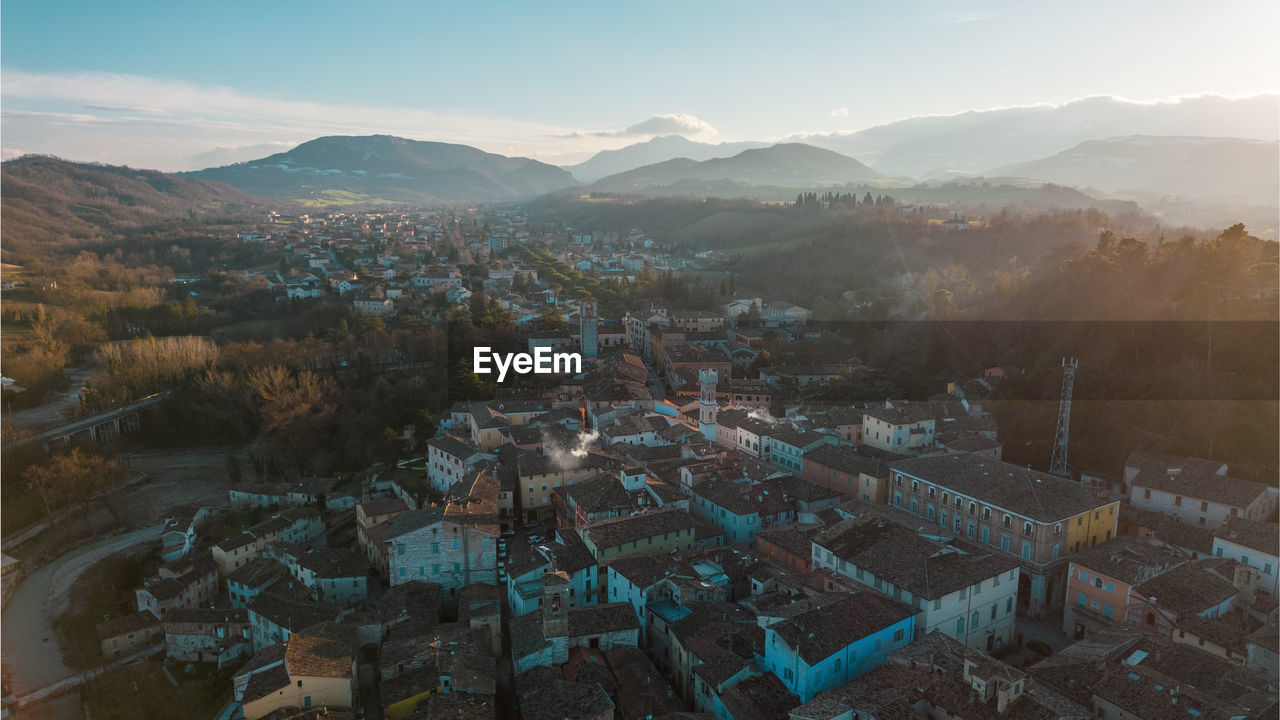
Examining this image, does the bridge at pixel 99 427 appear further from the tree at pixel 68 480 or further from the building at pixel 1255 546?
the building at pixel 1255 546

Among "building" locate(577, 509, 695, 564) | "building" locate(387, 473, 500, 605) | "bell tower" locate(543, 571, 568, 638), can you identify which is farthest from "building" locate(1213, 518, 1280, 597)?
"building" locate(387, 473, 500, 605)

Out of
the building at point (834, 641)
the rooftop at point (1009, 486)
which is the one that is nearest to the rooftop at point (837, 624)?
the building at point (834, 641)

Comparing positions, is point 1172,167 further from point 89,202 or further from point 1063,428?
point 89,202

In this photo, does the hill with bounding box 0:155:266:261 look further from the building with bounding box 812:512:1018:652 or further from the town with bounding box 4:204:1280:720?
the building with bounding box 812:512:1018:652

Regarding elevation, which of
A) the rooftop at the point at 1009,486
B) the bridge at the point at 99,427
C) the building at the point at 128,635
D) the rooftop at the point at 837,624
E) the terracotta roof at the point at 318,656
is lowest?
the building at the point at 128,635

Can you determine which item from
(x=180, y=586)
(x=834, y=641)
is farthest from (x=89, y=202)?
(x=834, y=641)

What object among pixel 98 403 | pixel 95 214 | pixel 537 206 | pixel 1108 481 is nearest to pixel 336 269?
pixel 98 403
